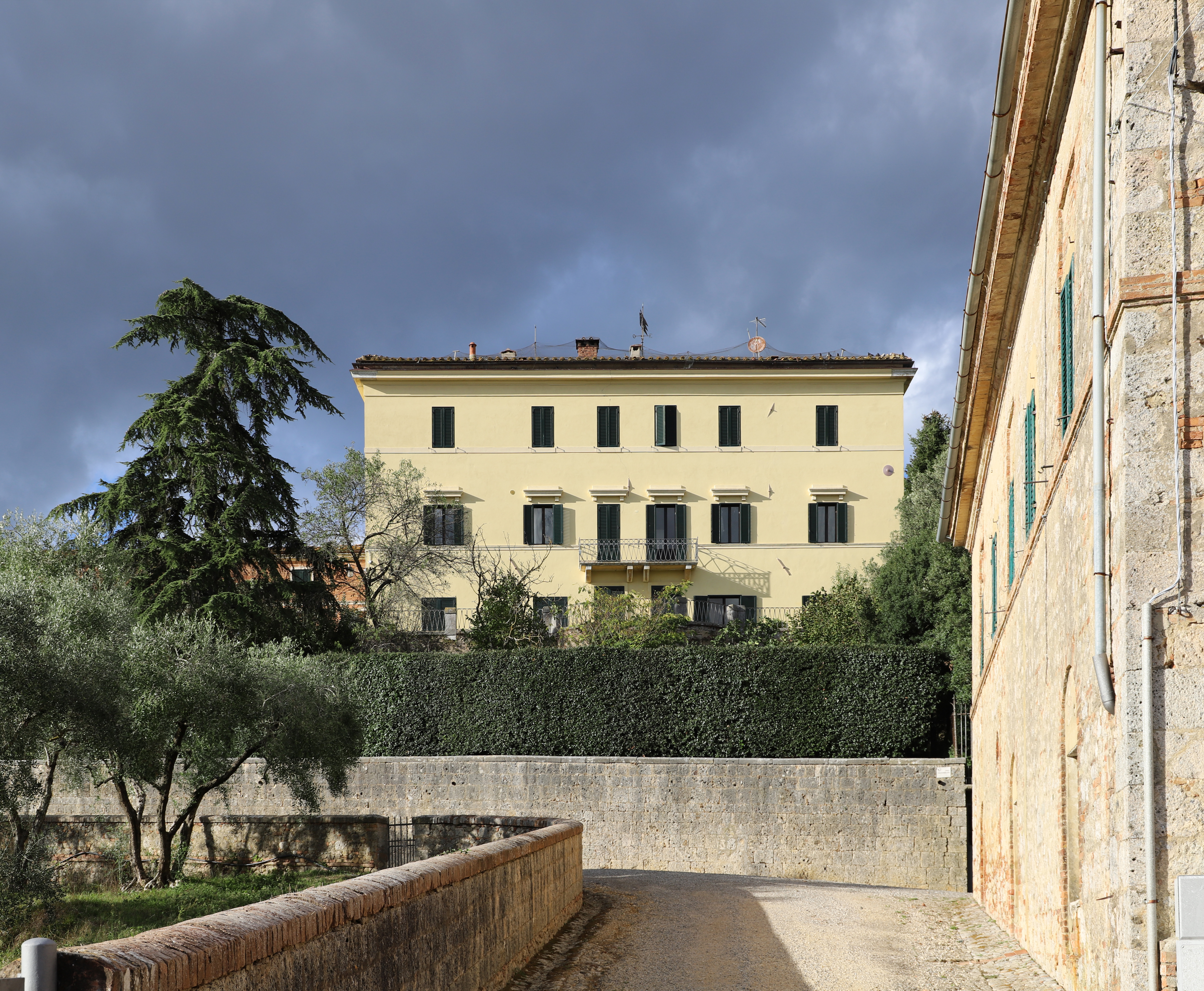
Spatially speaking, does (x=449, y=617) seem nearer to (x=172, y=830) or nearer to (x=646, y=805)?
(x=646, y=805)

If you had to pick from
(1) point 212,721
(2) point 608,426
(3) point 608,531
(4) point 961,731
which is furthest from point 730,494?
(1) point 212,721

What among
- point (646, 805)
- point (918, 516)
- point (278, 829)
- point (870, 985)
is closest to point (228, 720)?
point (278, 829)

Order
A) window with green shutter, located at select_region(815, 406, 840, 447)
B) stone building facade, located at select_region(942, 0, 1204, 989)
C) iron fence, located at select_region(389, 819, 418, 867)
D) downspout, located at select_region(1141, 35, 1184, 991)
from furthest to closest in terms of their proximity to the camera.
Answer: window with green shutter, located at select_region(815, 406, 840, 447) → iron fence, located at select_region(389, 819, 418, 867) → stone building facade, located at select_region(942, 0, 1204, 989) → downspout, located at select_region(1141, 35, 1184, 991)

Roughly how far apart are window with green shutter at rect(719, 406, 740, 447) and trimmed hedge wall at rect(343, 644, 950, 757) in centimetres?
1147

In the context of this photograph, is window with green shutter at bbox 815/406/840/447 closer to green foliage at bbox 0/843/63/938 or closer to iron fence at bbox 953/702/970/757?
iron fence at bbox 953/702/970/757

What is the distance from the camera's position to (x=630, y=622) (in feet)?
97.1

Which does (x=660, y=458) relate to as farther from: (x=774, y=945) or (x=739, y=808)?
(x=774, y=945)

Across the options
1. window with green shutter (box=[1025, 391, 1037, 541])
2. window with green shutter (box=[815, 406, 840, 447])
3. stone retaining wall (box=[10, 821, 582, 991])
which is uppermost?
window with green shutter (box=[815, 406, 840, 447])

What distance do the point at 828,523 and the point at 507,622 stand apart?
38.8 ft

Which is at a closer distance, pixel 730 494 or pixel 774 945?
pixel 774 945

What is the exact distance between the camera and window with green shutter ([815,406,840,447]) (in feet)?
120

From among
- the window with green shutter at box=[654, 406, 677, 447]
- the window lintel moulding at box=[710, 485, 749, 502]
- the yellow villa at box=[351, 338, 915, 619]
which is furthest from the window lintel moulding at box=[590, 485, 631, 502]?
the window lintel moulding at box=[710, 485, 749, 502]

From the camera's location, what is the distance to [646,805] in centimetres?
2314

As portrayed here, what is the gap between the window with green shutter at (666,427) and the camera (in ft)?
120
